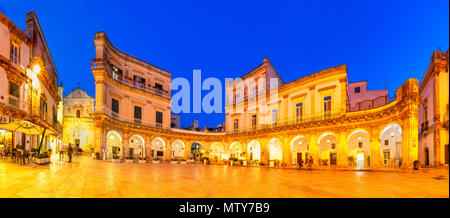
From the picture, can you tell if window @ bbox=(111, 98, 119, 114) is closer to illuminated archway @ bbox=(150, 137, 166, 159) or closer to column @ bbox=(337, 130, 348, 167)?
illuminated archway @ bbox=(150, 137, 166, 159)

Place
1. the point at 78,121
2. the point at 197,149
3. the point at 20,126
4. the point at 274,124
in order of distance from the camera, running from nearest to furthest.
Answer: the point at 20,126 < the point at 274,124 < the point at 197,149 < the point at 78,121

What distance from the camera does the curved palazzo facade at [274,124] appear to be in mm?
17328

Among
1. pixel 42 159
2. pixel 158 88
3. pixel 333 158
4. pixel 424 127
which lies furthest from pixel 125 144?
pixel 424 127

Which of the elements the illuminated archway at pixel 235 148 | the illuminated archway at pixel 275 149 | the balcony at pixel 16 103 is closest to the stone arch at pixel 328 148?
the illuminated archway at pixel 275 149

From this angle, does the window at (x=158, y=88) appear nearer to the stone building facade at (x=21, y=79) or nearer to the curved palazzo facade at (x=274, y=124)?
the curved palazzo facade at (x=274, y=124)

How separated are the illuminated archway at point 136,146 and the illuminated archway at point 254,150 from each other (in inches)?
515

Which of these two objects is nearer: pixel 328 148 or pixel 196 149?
pixel 328 148

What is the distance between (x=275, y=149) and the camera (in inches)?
1014

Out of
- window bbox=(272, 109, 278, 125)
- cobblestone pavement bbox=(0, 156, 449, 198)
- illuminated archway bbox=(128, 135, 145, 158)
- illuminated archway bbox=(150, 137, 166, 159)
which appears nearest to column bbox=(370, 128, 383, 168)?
cobblestone pavement bbox=(0, 156, 449, 198)

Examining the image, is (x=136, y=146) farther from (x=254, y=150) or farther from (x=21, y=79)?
(x=254, y=150)

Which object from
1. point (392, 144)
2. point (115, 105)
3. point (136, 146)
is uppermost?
point (115, 105)

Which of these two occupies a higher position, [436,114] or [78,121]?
[436,114]

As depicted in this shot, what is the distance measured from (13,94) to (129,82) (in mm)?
10622

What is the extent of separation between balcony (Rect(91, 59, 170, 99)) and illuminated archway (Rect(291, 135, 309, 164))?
1746 cm
